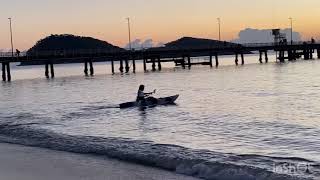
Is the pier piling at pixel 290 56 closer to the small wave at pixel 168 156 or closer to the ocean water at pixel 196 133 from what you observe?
the ocean water at pixel 196 133

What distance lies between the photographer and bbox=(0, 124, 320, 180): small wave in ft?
44.8

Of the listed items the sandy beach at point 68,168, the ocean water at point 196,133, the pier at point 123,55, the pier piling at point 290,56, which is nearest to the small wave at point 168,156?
the ocean water at point 196,133

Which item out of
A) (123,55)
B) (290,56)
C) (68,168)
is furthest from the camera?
(290,56)

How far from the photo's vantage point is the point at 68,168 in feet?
49.6

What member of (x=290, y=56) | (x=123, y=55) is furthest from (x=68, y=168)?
(x=290, y=56)

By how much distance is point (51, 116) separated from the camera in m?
31.4

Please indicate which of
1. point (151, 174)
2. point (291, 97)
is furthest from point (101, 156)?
point (291, 97)

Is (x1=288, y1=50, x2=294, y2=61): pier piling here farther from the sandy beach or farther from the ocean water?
the sandy beach

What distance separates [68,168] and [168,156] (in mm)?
2968

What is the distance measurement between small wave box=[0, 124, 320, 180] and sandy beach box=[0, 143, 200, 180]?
23.8 inches

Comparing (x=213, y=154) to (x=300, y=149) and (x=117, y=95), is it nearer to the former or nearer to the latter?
(x=300, y=149)

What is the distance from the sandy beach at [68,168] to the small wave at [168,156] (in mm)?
605

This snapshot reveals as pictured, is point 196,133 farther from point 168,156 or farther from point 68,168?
point 68,168

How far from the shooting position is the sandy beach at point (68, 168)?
13.9 metres
